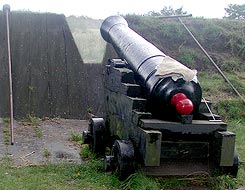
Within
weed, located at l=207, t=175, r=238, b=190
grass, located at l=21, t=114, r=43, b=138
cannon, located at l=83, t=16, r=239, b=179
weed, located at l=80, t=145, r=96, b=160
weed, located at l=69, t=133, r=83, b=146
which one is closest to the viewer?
cannon, located at l=83, t=16, r=239, b=179

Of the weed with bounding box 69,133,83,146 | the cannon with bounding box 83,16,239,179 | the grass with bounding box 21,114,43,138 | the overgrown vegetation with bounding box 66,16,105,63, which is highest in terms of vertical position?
the overgrown vegetation with bounding box 66,16,105,63

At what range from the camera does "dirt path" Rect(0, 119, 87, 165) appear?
550 cm

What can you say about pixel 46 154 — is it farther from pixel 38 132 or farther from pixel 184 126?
pixel 184 126

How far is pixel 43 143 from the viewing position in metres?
6.34

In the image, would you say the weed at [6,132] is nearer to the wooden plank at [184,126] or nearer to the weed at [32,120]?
the weed at [32,120]

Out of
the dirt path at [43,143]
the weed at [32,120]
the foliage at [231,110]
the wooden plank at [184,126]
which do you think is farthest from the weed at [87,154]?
the foliage at [231,110]

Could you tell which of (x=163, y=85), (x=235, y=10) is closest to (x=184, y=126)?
(x=163, y=85)

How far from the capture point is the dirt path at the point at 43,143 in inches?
217

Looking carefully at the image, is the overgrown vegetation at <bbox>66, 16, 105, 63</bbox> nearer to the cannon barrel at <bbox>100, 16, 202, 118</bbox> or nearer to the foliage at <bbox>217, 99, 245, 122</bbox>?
the foliage at <bbox>217, 99, 245, 122</bbox>

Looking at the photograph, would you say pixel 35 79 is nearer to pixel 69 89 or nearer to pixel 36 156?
pixel 69 89

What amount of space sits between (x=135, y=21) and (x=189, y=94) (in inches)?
267

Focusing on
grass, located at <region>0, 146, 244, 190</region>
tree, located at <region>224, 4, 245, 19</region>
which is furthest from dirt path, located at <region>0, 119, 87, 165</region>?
tree, located at <region>224, 4, 245, 19</region>

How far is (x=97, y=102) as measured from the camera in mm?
8812

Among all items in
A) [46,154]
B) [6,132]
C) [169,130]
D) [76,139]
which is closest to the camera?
[169,130]
